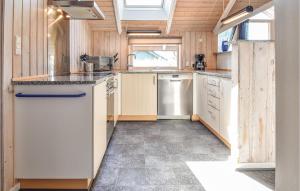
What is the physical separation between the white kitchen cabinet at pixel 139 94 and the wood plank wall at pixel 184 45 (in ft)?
3.23

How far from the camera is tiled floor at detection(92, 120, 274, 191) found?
252cm

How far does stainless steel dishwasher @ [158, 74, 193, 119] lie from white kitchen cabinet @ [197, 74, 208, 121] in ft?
0.85

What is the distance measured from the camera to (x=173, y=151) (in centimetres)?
354

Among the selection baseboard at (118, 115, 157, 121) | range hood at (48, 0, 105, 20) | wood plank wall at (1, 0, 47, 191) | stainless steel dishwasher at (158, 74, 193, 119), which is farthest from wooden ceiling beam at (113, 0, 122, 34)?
wood plank wall at (1, 0, 47, 191)

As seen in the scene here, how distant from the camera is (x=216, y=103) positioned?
163 inches

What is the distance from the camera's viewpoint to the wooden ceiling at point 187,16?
5.37 m

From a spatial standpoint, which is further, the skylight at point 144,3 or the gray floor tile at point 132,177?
the skylight at point 144,3

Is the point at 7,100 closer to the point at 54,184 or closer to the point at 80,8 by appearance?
the point at 54,184

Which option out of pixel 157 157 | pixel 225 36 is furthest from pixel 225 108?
pixel 225 36

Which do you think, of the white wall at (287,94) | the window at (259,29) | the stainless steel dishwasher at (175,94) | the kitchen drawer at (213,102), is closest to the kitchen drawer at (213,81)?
the kitchen drawer at (213,102)

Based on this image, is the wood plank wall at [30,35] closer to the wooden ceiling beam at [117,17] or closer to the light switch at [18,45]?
the light switch at [18,45]

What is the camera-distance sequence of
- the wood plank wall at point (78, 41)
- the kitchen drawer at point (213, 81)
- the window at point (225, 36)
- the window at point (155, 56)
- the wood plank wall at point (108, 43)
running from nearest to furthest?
1. the kitchen drawer at point (213, 81)
2. the wood plank wall at point (78, 41)
3. the window at point (225, 36)
4. the wood plank wall at point (108, 43)
5. the window at point (155, 56)

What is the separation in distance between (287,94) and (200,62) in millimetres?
5477

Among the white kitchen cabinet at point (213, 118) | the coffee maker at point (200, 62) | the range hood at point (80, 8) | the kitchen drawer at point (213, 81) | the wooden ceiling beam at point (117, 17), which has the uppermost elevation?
the wooden ceiling beam at point (117, 17)
